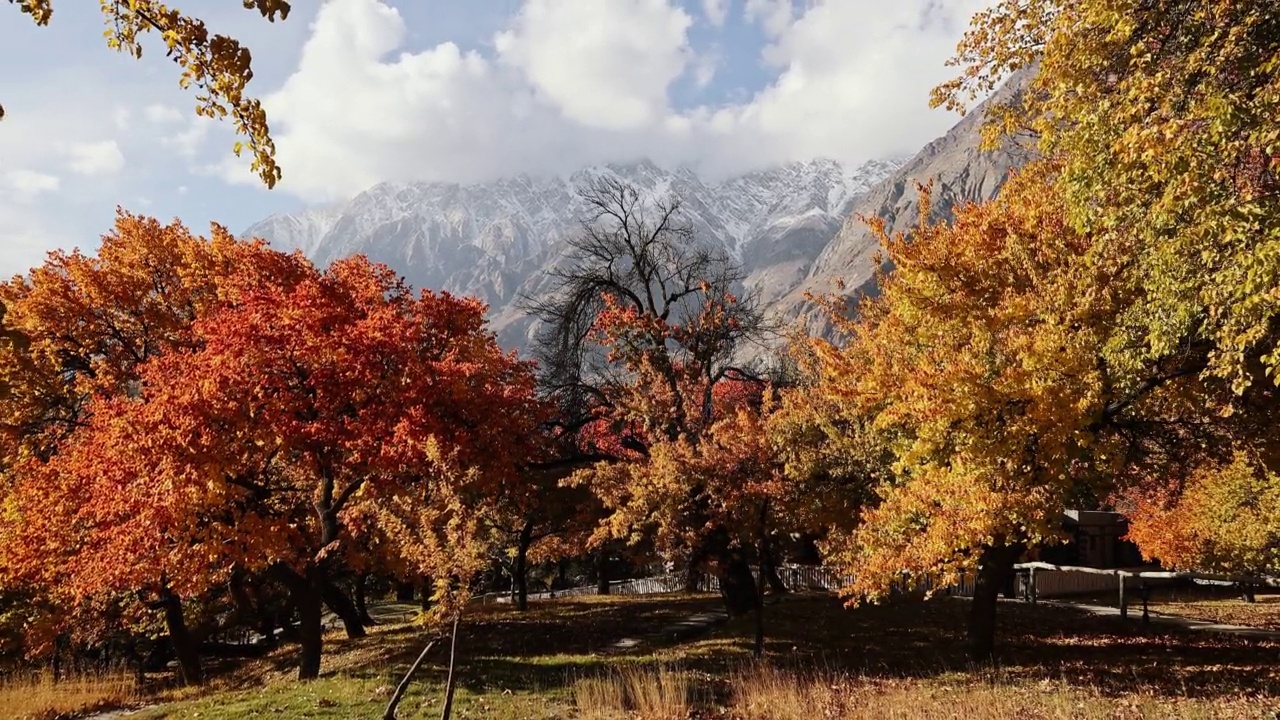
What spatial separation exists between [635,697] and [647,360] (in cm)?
925

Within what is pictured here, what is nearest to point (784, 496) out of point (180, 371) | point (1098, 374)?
point (1098, 374)

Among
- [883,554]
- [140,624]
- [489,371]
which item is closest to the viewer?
[883,554]

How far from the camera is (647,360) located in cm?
1894

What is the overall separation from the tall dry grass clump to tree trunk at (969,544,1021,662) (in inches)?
257

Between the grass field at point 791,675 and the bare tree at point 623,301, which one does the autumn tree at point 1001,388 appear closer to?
the grass field at point 791,675

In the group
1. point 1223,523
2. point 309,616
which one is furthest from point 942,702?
point 1223,523

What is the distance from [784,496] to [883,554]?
339 centimetres

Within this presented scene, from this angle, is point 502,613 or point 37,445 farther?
point 502,613

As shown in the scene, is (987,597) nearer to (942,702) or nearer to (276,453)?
(942,702)

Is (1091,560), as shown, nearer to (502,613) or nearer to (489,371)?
(502,613)

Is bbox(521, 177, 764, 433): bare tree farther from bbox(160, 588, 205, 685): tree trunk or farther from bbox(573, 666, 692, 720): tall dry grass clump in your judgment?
bbox(160, 588, 205, 685): tree trunk

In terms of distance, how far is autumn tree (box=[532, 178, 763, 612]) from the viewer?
16062 millimetres

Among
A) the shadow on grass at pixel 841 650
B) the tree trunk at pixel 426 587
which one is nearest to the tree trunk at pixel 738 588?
the shadow on grass at pixel 841 650

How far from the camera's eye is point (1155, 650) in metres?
16.0
